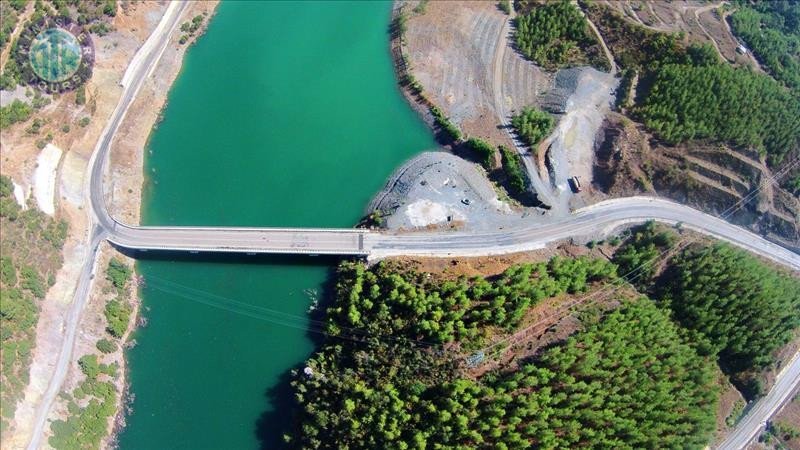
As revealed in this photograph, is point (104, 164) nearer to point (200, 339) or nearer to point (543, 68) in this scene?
point (200, 339)

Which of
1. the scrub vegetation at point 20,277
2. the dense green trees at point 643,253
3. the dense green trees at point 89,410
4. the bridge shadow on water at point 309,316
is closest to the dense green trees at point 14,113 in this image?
the scrub vegetation at point 20,277

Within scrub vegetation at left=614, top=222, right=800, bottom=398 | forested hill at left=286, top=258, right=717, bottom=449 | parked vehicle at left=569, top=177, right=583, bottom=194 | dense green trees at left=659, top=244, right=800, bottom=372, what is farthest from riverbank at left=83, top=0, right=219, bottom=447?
dense green trees at left=659, top=244, right=800, bottom=372

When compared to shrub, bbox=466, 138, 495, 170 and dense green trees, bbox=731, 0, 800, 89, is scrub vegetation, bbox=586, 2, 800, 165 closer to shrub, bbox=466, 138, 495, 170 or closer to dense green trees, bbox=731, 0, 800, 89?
dense green trees, bbox=731, 0, 800, 89

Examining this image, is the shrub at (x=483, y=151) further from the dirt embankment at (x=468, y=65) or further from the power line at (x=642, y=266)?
the power line at (x=642, y=266)

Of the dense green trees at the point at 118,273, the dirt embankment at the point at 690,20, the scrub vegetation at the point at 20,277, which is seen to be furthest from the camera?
the dirt embankment at the point at 690,20

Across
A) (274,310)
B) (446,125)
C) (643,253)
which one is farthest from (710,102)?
(274,310)

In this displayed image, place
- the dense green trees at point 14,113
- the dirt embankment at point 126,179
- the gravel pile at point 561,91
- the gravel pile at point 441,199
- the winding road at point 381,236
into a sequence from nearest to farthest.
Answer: the dirt embankment at point 126,179
the dense green trees at point 14,113
the winding road at point 381,236
the gravel pile at point 441,199
the gravel pile at point 561,91

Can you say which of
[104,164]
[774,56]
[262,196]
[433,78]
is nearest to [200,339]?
[262,196]
